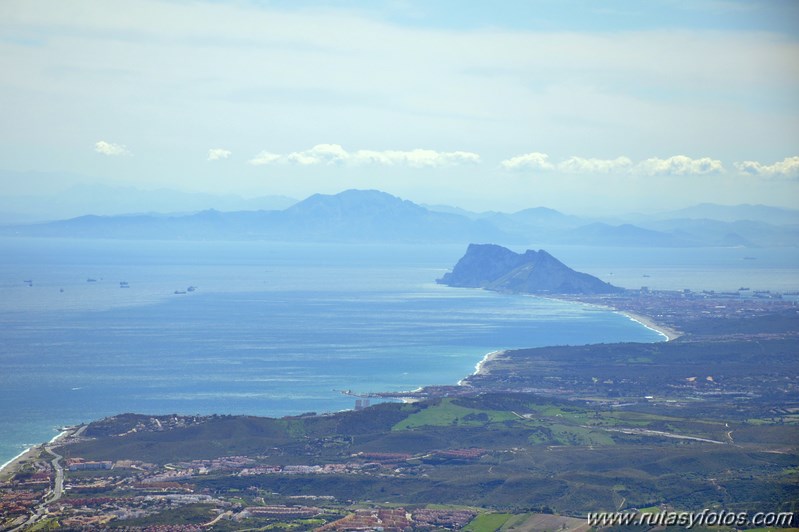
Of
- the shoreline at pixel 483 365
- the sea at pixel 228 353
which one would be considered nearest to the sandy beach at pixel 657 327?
the sea at pixel 228 353

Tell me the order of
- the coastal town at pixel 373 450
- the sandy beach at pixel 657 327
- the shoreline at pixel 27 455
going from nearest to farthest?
the coastal town at pixel 373 450 < the shoreline at pixel 27 455 < the sandy beach at pixel 657 327

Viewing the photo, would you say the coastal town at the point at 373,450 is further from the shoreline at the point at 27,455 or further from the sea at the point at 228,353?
the sea at the point at 228,353

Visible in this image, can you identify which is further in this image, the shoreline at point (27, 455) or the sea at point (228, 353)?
the sea at point (228, 353)

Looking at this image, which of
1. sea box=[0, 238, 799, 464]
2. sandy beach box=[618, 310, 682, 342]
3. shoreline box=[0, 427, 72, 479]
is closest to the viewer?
shoreline box=[0, 427, 72, 479]

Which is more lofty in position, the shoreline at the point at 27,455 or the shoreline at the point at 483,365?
the shoreline at the point at 483,365

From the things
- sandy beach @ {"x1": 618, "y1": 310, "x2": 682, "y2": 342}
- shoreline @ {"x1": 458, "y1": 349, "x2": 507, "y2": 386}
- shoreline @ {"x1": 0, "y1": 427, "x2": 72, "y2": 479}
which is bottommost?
shoreline @ {"x1": 0, "y1": 427, "x2": 72, "y2": 479}

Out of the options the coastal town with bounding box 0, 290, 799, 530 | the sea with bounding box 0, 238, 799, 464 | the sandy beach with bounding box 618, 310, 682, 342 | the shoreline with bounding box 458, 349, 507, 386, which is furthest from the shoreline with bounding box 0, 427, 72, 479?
the sandy beach with bounding box 618, 310, 682, 342

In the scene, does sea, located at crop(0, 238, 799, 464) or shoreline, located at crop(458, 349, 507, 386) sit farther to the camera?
shoreline, located at crop(458, 349, 507, 386)

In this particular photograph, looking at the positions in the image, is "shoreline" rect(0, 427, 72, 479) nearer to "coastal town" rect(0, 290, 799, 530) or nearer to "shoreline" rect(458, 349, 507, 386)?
"coastal town" rect(0, 290, 799, 530)

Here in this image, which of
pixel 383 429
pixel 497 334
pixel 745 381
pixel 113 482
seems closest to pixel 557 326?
pixel 497 334

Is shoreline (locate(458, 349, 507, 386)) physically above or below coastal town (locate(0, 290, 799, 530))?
above

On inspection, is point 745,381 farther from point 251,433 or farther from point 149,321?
point 149,321
